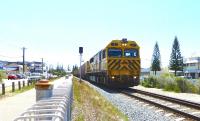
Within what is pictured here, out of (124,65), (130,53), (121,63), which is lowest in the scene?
(124,65)

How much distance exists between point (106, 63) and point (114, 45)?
1.65m

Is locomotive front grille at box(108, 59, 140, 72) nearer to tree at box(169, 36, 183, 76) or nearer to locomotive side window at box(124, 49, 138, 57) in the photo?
locomotive side window at box(124, 49, 138, 57)

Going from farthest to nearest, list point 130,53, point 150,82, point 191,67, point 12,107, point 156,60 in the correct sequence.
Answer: point 191,67
point 156,60
point 150,82
point 130,53
point 12,107

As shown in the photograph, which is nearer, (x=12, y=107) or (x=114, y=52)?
(x=12, y=107)

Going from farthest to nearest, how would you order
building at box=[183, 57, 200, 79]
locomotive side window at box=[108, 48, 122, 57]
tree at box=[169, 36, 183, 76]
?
building at box=[183, 57, 200, 79] < tree at box=[169, 36, 183, 76] < locomotive side window at box=[108, 48, 122, 57]

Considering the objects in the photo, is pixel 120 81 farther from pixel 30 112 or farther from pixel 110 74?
pixel 30 112

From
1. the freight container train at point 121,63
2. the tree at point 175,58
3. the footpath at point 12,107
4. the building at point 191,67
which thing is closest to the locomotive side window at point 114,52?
the freight container train at point 121,63

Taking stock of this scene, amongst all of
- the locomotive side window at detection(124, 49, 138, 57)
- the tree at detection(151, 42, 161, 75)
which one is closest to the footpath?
the locomotive side window at detection(124, 49, 138, 57)

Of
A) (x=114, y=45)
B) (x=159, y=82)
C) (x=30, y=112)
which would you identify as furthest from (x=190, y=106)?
(x=159, y=82)

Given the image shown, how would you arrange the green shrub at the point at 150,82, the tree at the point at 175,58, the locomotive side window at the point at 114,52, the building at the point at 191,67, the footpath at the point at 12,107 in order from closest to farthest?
the footpath at the point at 12,107 → the locomotive side window at the point at 114,52 → the green shrub at the point at 150,82 → the tree at the point at 175,58 → the building at the point at 191,67

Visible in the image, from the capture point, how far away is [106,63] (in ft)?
107

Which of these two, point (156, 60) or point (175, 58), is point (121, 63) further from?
point (156, 60)

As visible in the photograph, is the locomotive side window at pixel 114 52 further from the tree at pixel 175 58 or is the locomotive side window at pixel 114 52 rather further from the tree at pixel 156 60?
the tree at pixel 156 60

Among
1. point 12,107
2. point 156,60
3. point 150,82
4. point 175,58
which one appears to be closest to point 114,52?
point 150,82
